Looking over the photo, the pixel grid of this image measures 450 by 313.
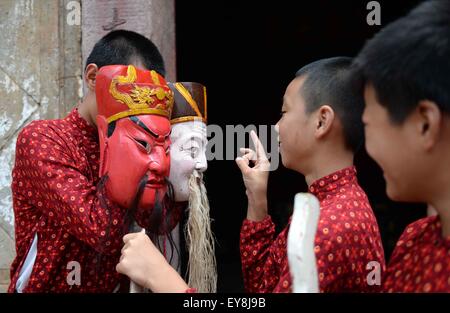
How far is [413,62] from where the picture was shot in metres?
1.13

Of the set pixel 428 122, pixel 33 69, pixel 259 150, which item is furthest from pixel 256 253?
pixel 33 69

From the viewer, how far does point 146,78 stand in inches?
74.3

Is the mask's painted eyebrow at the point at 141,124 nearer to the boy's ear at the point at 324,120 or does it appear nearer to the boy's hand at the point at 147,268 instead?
the boy's hand at the point at 147,268

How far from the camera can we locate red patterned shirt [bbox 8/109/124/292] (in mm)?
1811

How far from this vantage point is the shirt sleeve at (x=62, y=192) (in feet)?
5.90

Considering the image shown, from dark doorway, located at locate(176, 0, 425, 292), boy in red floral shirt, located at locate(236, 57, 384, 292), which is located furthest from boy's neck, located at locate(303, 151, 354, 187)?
dark doorway, located at locate(176, 0, 425, 292)

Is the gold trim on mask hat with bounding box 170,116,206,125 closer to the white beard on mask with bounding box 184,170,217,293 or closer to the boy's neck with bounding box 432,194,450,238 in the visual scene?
the white beard on mask with bounding box 184,170,217,293

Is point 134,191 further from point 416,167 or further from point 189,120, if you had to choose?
point 416,167

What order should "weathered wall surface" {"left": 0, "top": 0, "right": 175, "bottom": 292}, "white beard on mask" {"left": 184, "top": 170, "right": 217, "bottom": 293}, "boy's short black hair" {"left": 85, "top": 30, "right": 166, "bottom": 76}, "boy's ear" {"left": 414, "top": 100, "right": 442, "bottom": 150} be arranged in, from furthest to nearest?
"weathered wall surface" {"left": 0, "top": 0, "right": 175, "bottom": 292}
"white beard on mask" {"left": 184, "top": 170, "right": 217, "bottom": 293}
"boy's short black hair" {"left": 85, "top": 30, "right": 166, "bottom": 76}
"boy's ear" {"left": 414, "top": 100, "right": 442, "bottom": 150}

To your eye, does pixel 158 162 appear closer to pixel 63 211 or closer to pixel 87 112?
pixel 63 211

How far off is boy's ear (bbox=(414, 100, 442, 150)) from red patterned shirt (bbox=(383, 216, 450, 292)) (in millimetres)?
213

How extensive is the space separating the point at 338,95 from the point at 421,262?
2.22ft

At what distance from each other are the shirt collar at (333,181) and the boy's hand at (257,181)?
0.88ft

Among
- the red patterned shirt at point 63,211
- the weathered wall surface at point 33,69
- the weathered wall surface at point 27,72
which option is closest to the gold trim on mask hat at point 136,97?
the red patterned shirt at point 63,211
